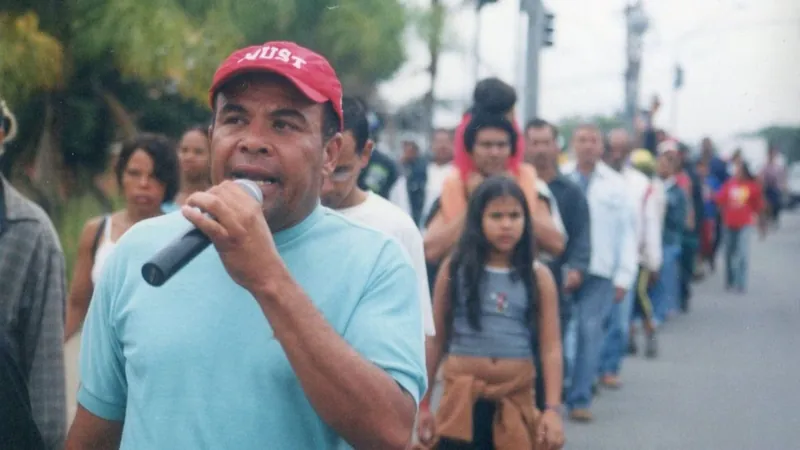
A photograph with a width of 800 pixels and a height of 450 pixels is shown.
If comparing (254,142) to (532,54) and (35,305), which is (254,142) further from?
(532,54)

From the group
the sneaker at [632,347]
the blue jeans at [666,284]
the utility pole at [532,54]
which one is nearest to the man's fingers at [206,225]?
the utility pole at [532,54]

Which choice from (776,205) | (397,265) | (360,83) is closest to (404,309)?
(397,265)

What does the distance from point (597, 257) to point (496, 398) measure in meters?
4.47

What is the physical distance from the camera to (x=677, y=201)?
14.1 m

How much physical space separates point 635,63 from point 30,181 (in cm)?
2098

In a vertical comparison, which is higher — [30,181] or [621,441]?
[30,181]

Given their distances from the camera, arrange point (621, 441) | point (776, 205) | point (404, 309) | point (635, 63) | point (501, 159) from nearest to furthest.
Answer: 1. point (404, 309)
2. point (501, 159)
3. point (621, 441)
4. point (635, 63)
5. point (776, 205)

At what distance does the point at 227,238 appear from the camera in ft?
6.51

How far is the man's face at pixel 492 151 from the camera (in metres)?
6.23

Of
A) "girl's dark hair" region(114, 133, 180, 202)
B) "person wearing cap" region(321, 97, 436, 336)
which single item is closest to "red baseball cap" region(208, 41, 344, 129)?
"person wearing cap" region(321, 97, 436, 336)

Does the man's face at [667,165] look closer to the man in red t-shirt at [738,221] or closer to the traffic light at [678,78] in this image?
the man in red t-shirt at [738,221]

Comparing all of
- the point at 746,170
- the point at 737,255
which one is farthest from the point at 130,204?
the point at 746,170

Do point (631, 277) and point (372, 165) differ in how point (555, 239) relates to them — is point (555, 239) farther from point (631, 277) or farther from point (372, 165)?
point (631, 277)

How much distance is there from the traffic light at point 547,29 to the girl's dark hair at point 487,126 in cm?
738
